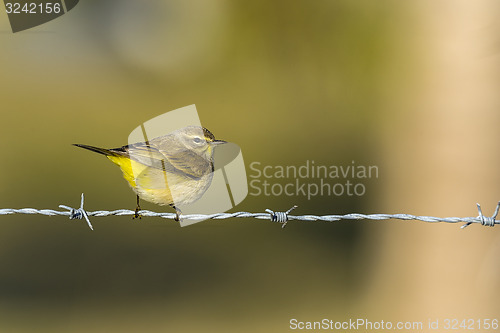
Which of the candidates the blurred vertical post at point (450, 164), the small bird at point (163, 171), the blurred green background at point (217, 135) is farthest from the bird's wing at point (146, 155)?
the blurred green background at point (217, 135)

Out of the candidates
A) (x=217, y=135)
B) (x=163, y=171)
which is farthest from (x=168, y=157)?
(x=217, y=135)

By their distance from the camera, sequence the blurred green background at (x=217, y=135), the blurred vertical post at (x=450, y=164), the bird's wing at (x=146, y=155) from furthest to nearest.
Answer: the blurred green background at (x=217, y=135), the blurred vertical post at (x=450, y=164), the bird's wing at (x=146, y=155)

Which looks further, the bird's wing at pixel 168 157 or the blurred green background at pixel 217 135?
the blurred green background at pixel 217 135

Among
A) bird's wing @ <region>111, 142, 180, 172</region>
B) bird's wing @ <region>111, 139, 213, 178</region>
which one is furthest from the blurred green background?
bird's wing @ <region>111, 142, 180, 172</region>

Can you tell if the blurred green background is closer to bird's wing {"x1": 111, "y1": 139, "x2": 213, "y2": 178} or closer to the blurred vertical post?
the blurred vertical post

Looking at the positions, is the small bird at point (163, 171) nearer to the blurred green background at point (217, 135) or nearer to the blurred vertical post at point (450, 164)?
the blurred vertical post at point (450, 164)

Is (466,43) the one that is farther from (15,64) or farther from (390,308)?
(15,64)

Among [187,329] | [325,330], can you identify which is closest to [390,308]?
[325,330]

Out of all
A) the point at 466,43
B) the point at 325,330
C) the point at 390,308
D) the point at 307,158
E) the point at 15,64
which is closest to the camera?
the point at 466,43
